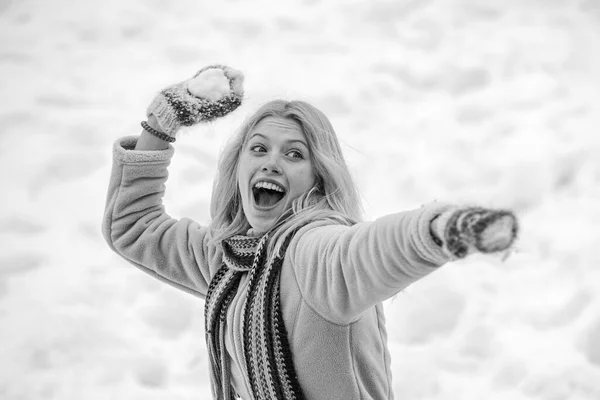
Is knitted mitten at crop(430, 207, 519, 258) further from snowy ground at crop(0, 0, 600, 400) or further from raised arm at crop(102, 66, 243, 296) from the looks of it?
snowy ground at crop(0, 0, 600, 400)

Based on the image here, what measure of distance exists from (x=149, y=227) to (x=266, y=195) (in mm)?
275

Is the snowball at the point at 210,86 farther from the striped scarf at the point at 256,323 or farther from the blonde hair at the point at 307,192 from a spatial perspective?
Result: the striped scarf at the point at 256,323

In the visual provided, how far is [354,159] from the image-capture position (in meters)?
A: 2.14

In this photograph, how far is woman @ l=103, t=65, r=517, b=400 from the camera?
780mm

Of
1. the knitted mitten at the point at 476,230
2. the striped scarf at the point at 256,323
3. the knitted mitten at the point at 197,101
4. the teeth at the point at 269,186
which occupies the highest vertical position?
the knitted mitten at the point at 197,101

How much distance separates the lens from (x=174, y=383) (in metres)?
1.73

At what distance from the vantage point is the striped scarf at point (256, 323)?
99cm

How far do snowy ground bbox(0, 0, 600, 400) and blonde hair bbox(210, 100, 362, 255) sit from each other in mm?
143

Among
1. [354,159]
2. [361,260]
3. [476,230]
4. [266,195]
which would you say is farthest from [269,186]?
[354,159]

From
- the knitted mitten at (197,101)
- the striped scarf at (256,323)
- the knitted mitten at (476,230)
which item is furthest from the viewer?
the knitted mitten at (197,101)

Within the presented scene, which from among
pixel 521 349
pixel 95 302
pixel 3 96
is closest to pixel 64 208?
pixel 95 302

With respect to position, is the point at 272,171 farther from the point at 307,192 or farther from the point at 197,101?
the point at 197,101

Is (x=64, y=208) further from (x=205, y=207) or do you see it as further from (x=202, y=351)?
(x=202, y=351)

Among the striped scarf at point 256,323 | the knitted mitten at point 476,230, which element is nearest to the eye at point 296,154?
the striped scarf at point 256,323
